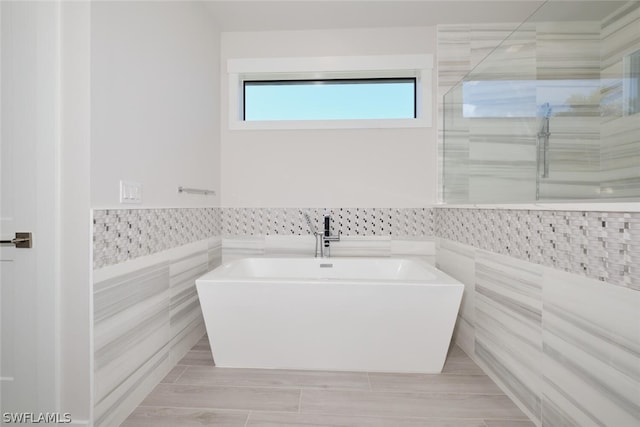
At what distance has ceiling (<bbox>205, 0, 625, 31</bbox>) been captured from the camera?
252cm

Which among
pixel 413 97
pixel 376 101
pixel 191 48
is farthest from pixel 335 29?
pixel 191 48

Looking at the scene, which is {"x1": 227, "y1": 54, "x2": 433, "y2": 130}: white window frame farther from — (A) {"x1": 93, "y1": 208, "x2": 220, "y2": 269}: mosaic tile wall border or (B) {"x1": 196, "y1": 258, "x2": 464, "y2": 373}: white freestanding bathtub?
(B) {"x1": 196, "y1": 258, "x2": 464, "y2": 373}: white freestanding bathtub

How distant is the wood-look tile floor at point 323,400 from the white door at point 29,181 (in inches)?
22.5

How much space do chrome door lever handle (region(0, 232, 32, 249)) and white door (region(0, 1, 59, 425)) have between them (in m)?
0.02

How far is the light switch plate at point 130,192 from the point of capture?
1582mm

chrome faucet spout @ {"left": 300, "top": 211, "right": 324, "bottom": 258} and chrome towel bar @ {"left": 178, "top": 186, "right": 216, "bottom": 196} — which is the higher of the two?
chrome towel bar @ {"left": 178, "top": 186, "right": 216, "bottom": 196}

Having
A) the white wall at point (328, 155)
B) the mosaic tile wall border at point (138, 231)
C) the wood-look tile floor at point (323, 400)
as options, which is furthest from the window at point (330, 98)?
the wood-look tile floor at point (323, 400)

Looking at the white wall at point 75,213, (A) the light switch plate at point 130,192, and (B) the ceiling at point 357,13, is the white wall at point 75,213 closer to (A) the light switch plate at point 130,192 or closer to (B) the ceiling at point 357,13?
(A) the light switch plate at point 130,192

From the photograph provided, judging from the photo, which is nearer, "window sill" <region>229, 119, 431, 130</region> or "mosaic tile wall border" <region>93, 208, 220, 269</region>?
"mosaic tile wall border" <region>93, 208, 220, 269</region>

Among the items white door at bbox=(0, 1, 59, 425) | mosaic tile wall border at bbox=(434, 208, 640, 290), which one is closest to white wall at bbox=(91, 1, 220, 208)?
white door at bbox=(0, 1, 59, 425)

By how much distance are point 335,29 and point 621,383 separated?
2.98 m

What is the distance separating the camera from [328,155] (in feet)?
9.58

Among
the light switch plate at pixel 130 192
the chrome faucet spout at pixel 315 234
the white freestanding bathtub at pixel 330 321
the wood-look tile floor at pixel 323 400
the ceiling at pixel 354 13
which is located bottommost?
the wood-look tile floor at pixel 323 400

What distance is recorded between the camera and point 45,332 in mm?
1414
